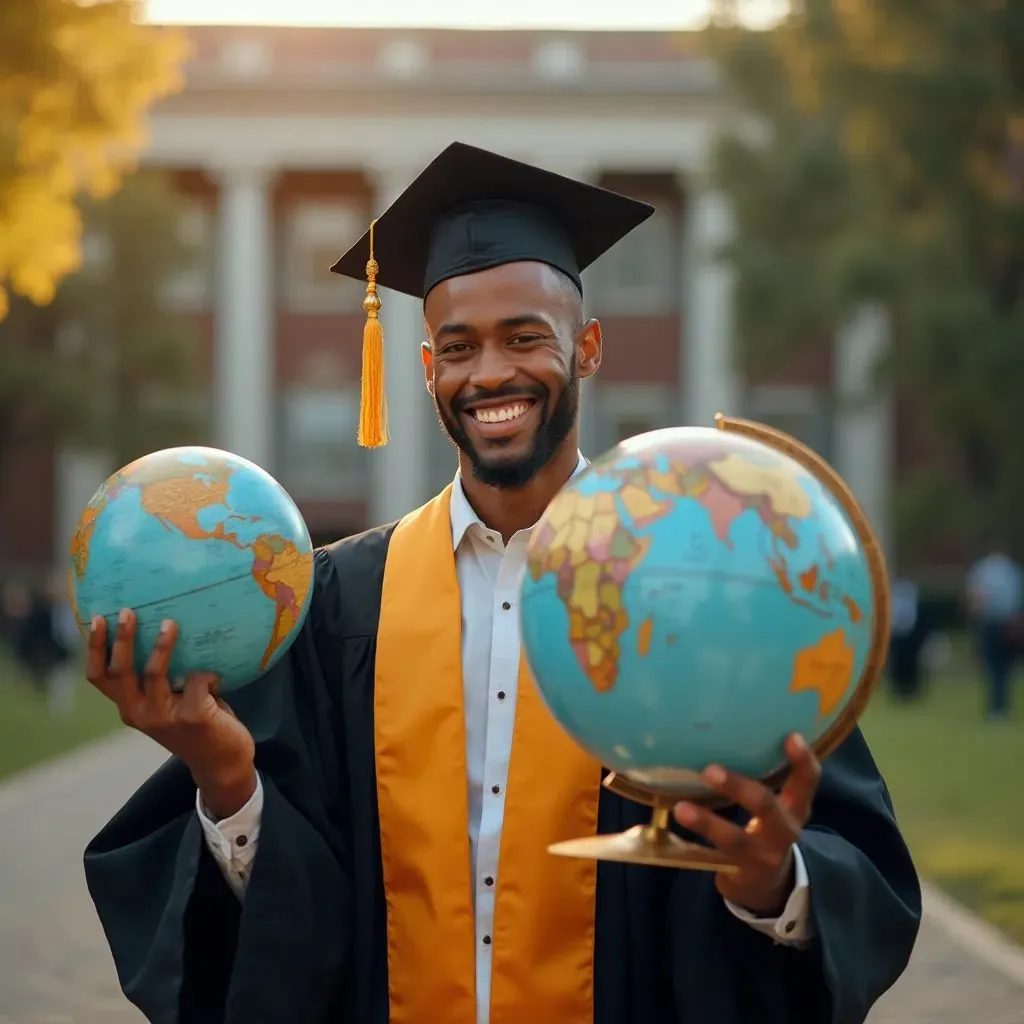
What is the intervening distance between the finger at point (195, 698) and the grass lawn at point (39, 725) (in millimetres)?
11193

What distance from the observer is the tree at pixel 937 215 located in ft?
71.2

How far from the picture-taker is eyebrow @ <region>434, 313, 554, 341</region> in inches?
119

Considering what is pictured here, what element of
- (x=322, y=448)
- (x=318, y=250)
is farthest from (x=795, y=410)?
(x=318, y=250)

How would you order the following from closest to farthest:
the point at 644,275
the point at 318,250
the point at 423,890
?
the point at 423,890 → the point at 644,275 → the point at 318,250

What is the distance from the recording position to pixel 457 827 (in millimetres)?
2939

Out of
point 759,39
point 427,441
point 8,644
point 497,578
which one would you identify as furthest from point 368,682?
point 427,441

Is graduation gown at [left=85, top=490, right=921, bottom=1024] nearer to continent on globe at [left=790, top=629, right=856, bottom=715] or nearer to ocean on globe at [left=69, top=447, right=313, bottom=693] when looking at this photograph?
ocean on globe at [left=69, top=447, right=313, bottom=693]

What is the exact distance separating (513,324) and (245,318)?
131ft

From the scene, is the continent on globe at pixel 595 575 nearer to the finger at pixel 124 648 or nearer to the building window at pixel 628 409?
the finger at pixel 124 648

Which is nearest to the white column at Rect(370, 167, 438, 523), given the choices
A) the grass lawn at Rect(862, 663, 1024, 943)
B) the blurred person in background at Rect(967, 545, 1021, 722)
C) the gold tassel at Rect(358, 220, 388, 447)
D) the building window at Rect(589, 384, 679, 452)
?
the building window at Rect(589, 384, 679, 452)

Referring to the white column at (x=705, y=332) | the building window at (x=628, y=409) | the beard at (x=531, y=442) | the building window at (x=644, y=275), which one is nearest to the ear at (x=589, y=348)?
the beard at (x=531, y=442)

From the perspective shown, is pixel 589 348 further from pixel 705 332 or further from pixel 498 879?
pixel 705 332

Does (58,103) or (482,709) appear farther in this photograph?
(58,103)

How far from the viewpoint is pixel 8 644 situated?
34.8m
